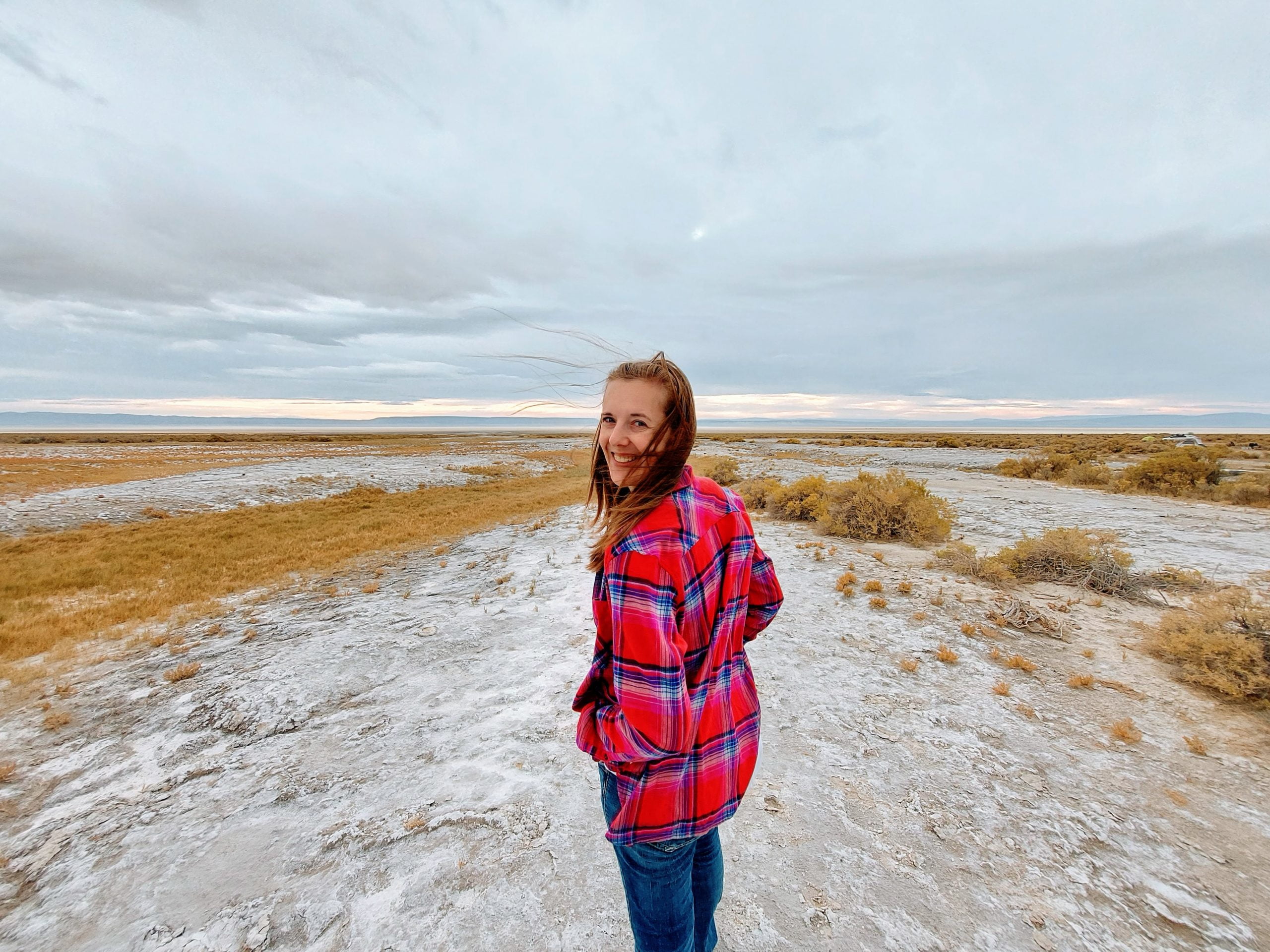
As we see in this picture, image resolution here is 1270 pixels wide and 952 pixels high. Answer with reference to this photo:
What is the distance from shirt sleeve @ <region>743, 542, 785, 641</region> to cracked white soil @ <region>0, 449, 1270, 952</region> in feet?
5.83

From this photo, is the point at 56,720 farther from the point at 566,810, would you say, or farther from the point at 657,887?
the point at 657,887

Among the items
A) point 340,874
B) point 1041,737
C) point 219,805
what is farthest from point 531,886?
point 1041,737

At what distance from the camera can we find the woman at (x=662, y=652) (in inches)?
49.6

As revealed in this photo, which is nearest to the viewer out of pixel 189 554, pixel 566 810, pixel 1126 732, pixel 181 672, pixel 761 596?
pixel 761 596

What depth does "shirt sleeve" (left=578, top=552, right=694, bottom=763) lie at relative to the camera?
1.23 meters

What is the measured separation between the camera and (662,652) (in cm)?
122

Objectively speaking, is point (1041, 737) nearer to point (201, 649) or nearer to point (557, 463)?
point (201, 649)

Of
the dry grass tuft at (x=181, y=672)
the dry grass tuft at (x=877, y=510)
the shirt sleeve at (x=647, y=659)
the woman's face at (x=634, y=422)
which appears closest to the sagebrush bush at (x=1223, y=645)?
the dry grass tuft at (x=877, y=510)

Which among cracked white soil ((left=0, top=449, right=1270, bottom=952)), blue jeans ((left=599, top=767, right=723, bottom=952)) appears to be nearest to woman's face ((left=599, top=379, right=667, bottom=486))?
blue jeans ((left=599, top=767, right=723, bottom=952))

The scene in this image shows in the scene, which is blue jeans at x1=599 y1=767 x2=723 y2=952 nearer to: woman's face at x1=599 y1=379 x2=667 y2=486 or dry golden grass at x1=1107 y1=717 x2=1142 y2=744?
woman's face at x1=599 y1=379 x2=667 y2=486

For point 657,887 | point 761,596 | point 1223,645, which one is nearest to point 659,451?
point 761,596

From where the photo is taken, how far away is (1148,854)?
111 inches

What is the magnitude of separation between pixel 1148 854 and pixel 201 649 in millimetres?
9298

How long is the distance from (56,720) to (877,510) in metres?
13.1
